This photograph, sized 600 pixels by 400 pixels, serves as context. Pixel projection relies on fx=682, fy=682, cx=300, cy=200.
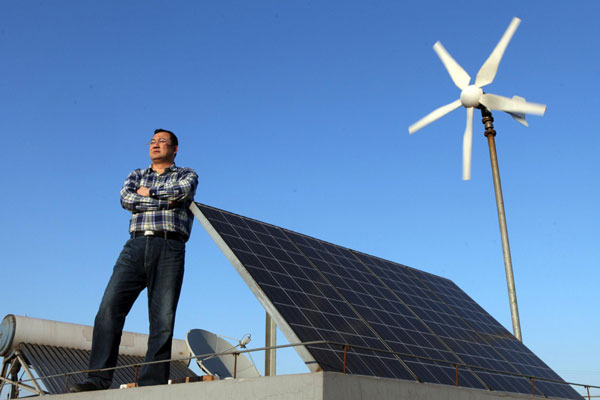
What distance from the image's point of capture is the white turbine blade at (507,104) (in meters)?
24.0

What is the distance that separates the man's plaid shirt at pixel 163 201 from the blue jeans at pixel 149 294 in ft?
0.82

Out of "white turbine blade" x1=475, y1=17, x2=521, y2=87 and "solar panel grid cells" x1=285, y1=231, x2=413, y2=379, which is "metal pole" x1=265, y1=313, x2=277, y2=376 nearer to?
"solar panel grid cells" x1=285, y1=231, x2=413, y2=379

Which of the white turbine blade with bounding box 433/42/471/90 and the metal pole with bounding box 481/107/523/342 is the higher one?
the white turbine blade with bounding box 433/42/471/90

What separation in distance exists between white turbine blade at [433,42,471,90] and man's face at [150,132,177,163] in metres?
17.2

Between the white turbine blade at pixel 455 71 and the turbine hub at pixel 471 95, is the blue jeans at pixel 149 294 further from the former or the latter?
the white turbine blade at pixel 455 71

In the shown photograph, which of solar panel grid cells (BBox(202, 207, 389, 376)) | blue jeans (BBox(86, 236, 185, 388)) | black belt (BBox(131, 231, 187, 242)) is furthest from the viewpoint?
solar panel grid cells (BBox(202, 207, 389, 376))

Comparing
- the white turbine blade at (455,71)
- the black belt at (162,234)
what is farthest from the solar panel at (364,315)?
the white turbine blade at (455,71)

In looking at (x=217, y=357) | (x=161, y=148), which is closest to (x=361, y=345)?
(x=161, y=148)

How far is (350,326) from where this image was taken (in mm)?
12656

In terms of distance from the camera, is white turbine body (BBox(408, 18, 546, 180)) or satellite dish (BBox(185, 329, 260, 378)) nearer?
satellite dish (BBox(185, 329, 260, 378))

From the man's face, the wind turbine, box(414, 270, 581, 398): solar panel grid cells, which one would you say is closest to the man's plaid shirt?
the man's face

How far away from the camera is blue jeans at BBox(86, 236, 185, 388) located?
1045 cm

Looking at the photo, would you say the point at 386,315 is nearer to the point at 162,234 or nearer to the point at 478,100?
the point at 162,234

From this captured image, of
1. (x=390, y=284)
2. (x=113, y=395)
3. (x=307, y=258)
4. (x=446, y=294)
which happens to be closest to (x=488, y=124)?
(x=446, y=294)
